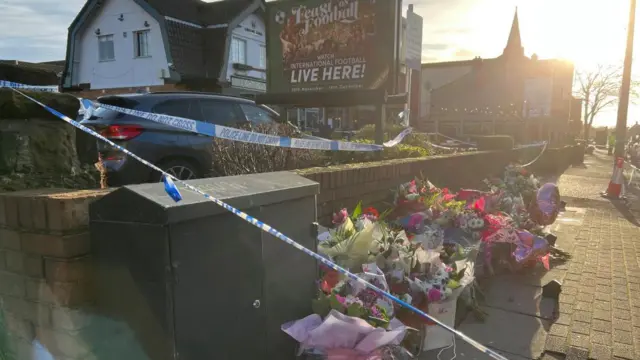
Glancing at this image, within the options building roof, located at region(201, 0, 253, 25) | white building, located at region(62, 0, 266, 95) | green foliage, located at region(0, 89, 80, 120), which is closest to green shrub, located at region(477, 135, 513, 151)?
green foliage, located at region(0, 89, 80, 120)

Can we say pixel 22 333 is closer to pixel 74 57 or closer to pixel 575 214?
pixel 575 214

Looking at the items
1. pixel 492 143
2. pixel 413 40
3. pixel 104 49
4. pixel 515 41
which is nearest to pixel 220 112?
pixel 413 40

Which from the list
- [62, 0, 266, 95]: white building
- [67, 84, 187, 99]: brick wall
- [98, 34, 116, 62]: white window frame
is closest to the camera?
[67, 84, 187, 99]: brick wall

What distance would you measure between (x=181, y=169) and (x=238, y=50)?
21574mm

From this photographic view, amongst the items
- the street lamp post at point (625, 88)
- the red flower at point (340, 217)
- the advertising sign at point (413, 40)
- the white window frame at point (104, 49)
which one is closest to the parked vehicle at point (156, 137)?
the red flower at point (340, 217)

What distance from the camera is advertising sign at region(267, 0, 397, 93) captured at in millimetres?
6340

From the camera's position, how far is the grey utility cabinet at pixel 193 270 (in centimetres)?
177

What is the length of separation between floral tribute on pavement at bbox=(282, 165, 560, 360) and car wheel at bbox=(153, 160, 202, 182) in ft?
7.35

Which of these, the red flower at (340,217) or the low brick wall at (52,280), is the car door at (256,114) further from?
the low brick wall at (52,280)

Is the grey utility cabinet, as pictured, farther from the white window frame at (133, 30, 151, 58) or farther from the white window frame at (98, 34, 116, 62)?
the white window frame at (98, 34, 116, 62)

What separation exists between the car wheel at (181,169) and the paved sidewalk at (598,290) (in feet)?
13.3

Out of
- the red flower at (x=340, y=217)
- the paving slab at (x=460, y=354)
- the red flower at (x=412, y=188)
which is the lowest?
the paving slab at (x=460, y=354)

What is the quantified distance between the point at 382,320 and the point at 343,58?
15.9ft

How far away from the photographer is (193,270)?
184cm
